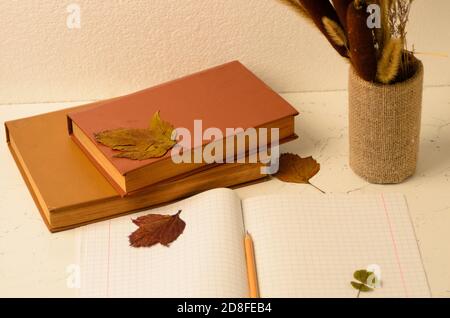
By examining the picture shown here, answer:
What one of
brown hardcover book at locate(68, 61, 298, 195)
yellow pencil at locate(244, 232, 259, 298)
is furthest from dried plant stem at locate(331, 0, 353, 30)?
yellow pencil at locate(244, 232, 259, 298)

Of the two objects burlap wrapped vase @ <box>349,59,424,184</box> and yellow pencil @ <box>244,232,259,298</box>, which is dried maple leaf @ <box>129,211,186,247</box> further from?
burlap wrapped vase @ <box>349,59,424,184</box>

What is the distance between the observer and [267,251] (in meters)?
1.18

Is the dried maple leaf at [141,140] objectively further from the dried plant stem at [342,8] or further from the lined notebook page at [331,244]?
the dried plant stem at [342,8]

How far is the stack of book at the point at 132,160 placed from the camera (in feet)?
4.13

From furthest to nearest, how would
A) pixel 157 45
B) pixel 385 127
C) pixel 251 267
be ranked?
pixel 157 45 < pixel 385 127 < pixel 251 267

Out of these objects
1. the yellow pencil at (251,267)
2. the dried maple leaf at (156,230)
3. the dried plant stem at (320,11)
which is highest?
the dried plant stem at (320,11)

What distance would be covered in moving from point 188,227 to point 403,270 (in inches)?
10.9

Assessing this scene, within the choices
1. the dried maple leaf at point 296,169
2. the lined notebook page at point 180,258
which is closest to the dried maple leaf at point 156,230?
the lined notebook page at point 180,258

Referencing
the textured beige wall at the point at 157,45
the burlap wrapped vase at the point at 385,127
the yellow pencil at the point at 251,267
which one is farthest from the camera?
the textured beige wall at the point at 157,45

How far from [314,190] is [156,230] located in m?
0.23

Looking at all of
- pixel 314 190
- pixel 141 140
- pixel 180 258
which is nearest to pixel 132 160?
pixel 141 140

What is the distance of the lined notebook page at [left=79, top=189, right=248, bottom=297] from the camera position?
1140 millimetres

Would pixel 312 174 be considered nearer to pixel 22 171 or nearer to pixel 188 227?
pixel 188 227

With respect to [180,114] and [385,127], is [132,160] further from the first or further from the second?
[385,127]
